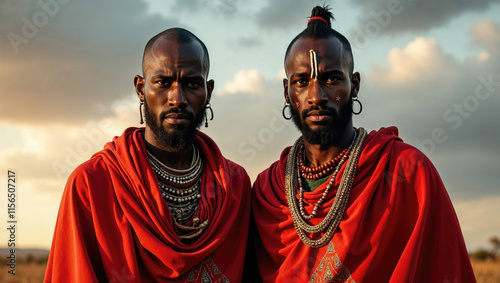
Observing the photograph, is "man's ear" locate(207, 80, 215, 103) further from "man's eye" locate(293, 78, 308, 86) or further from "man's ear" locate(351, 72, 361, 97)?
"man's ear" locate(351, 72, 361, 97)

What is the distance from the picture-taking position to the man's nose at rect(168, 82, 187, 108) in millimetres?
5188

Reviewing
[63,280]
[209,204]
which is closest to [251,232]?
[209,204]

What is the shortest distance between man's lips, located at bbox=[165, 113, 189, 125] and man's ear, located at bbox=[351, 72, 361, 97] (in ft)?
5.42

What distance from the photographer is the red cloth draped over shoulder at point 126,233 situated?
4.93 m

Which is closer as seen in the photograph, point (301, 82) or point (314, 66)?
point (314, 66)

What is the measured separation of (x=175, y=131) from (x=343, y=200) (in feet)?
5.42

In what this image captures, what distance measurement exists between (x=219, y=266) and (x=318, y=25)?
2.50 meters

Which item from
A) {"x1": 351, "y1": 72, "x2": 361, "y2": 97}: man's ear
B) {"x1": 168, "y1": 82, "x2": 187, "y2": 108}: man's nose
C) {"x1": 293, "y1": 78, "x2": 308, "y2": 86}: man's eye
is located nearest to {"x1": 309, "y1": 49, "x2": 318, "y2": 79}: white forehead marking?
{"x1": 293, "y1": 78, "x2": 308, "y2": 86}: man's eye

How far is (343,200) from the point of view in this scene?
16.8ft

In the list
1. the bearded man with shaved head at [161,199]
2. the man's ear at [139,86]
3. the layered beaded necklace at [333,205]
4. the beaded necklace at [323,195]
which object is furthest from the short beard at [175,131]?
the beaded necklace at [323,195]

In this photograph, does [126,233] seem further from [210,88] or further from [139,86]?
[210,88]

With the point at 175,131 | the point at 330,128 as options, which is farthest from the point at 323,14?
the point at 175,131

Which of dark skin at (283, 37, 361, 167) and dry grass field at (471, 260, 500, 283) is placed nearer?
dark skin at (283, 37, 361, 167)

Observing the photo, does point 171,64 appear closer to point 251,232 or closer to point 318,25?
point 318,25
